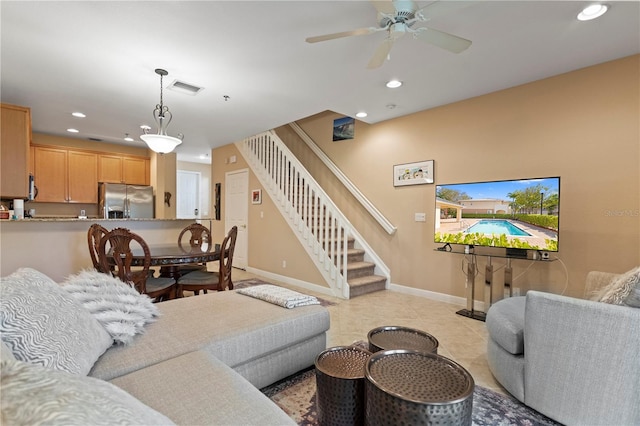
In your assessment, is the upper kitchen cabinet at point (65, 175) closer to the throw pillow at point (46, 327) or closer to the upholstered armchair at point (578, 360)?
the throw pillow at point (46, 327)

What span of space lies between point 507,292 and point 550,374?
178cm

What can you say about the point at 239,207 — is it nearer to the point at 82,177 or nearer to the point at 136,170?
the point at 136,170

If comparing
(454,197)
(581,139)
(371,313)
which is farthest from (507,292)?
(581,139)

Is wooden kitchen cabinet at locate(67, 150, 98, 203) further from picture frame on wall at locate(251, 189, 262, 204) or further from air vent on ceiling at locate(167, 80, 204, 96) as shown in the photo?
air vent on ceiling at locate(167, 80, 204, 96)

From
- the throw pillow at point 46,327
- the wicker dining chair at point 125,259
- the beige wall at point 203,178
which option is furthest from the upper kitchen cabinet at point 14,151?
the beige wall at point 203,178

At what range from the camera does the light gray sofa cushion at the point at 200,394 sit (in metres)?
1.03

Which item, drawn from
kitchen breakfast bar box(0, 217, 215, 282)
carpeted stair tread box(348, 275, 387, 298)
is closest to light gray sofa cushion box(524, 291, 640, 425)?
carpeted stair tread box(348, 275, 387, 298)

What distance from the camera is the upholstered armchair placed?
4.88 ft

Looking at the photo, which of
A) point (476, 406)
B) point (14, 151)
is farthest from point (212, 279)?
point (14, 151)

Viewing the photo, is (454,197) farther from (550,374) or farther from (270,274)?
(270,274)

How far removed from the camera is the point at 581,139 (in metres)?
3.08

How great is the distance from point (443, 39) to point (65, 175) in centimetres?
704

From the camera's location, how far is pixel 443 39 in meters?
2.11

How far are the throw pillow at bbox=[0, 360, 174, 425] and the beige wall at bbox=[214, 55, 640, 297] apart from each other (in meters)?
3.84
